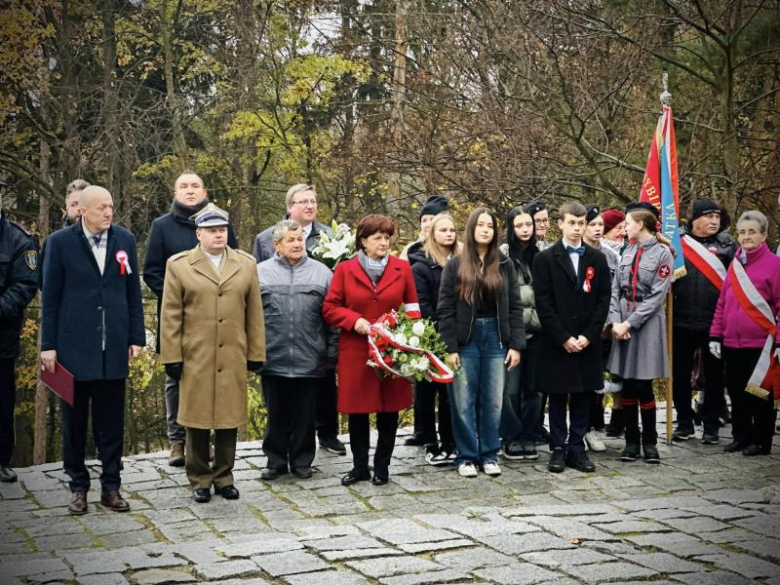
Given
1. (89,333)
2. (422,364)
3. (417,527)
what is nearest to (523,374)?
(422,364)

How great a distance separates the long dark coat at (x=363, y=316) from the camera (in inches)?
312

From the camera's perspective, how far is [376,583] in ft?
18.0

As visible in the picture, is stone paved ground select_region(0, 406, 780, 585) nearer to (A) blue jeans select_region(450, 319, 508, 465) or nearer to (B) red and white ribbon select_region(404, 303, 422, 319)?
(A) blue jeans select_region(450, 319, 508, 465)

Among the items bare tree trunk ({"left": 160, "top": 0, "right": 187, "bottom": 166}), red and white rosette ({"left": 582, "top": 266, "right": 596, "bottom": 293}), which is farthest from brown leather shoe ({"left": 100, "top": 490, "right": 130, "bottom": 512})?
bare tree trunk ({"left": 160, "top": 0, "right": 187, "bottom": 166})

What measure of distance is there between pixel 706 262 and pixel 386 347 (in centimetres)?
366

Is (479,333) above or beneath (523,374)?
above

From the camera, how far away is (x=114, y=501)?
7.29 meters

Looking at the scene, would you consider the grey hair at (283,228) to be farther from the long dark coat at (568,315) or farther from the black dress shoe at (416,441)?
the black dress shoe at (416,441)

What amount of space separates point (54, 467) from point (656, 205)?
5972 millimetres

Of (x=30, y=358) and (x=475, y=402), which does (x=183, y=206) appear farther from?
(x=30, y=358)

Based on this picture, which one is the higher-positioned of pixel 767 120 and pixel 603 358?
pixel 767 120

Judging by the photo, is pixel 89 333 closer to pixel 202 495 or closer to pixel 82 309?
pixel 82 309

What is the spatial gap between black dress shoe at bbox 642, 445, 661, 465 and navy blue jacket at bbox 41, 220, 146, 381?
4447 mm

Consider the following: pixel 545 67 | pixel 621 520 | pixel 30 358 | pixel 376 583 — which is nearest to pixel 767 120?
pixel 545 67
